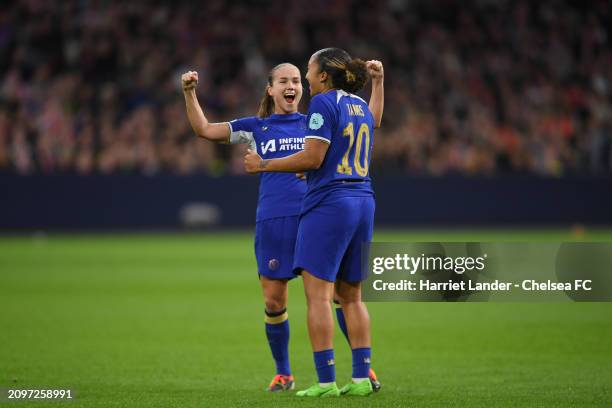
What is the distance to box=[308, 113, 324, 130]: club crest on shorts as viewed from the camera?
24.3ft

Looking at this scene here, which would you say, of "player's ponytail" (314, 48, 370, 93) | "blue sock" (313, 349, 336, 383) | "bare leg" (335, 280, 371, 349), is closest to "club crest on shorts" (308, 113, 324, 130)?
"player's ponytail" (314, 48, 370, 93)

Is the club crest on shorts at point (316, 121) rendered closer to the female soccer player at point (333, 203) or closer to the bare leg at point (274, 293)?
the female soccer player at point (333, 203)

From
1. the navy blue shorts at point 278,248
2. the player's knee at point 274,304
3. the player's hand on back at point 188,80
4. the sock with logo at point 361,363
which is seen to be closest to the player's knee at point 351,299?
the sock with logo at point 361,363

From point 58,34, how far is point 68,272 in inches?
445

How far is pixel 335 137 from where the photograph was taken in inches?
296

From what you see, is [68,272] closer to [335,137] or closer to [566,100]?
[335,137]

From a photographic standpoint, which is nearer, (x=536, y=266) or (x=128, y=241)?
(x=536, y=266)

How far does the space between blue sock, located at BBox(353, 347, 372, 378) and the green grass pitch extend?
209 millimetres

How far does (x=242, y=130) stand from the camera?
8.42m

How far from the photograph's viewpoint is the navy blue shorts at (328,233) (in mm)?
7484

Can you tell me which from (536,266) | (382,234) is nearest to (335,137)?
(536,266)

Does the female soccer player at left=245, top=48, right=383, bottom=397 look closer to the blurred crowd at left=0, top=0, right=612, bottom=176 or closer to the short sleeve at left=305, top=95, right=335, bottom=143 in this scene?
the short sleeve at left=305, top=95, right=335, bottom=143

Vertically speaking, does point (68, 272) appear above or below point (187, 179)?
below

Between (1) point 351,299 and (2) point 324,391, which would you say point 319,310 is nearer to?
(1) point 351,299
